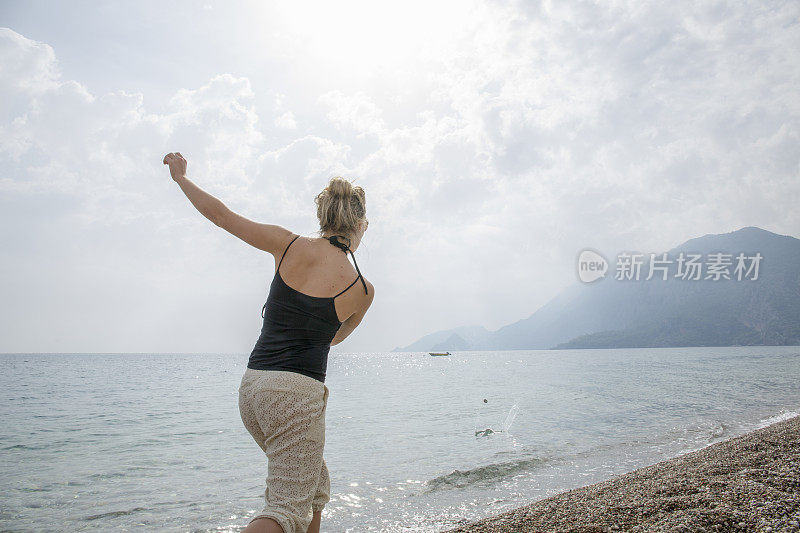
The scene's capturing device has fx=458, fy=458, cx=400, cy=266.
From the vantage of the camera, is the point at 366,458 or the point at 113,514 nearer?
→ the point at 113,514

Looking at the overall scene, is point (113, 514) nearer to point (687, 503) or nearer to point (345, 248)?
point (345, 248)

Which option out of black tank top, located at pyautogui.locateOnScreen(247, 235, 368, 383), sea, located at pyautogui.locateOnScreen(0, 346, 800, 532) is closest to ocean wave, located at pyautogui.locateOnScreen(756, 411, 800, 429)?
sea, located at pyautogui.locateOnScreen(0, 346, 800, 532)

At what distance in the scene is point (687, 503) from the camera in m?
4.80

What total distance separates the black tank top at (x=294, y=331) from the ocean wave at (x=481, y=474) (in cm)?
741

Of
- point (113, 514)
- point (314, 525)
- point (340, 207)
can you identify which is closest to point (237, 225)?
point (340, 207)

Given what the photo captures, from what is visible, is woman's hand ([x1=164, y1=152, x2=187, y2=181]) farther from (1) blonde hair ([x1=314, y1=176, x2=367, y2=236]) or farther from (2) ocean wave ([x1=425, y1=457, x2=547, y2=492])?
(2) ocean wave ([x1=425, y1=457, x2=547, y2=492])

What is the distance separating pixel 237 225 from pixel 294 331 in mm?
612

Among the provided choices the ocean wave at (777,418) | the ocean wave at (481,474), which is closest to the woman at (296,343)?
the ocean wave at (481,474)

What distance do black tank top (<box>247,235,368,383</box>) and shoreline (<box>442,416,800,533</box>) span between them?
3.70 m

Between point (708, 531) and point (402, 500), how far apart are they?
5.34 meters

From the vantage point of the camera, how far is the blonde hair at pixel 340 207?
2.51 metres

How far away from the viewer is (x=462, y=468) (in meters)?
10.3

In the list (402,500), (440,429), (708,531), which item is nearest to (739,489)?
(708,531)

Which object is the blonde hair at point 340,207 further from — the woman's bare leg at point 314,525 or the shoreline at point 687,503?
the shoreline at point 687,503
